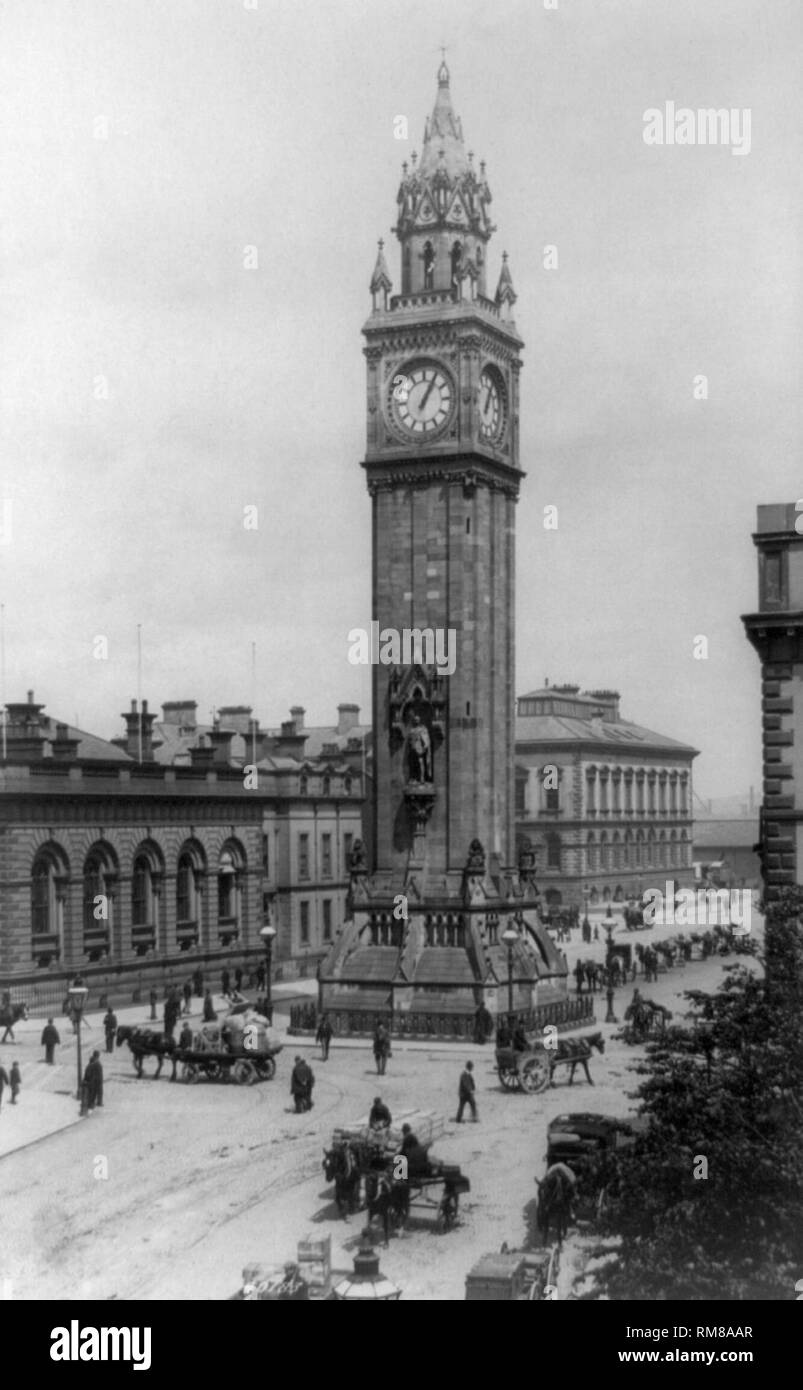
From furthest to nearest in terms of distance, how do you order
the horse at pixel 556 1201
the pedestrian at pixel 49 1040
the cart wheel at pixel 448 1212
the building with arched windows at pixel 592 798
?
the building with arched windows at pixel 592 798
the pedestrian at pixel 49 1040
the cart wheel at pixel 448 1212
the horse at pixel 556 1201

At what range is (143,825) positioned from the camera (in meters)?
61.8

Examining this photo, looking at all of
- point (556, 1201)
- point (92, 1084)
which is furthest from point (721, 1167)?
point (92, 1084)

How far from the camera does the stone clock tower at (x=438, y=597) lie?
5188 cm

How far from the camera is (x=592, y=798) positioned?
382ft

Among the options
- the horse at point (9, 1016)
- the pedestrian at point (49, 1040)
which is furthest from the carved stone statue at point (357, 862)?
the pedestrian at point (49, 1040)

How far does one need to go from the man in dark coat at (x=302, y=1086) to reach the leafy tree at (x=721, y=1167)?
13.5 m

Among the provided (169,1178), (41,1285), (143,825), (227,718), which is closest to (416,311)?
(143,825)

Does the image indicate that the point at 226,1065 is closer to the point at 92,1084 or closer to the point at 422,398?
the point at 92,1084

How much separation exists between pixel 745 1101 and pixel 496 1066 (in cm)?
1858

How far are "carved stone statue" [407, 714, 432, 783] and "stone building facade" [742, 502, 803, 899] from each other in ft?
65.3

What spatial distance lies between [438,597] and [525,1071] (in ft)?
56.7

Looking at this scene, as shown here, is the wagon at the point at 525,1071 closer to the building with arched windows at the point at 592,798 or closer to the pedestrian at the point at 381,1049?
the pedestrian at the point at 381,1049
